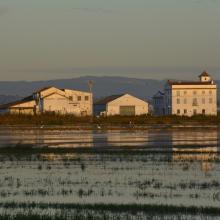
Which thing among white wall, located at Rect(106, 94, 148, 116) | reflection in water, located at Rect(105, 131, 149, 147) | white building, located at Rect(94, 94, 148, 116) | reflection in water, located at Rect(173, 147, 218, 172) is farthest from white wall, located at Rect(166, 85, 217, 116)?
reflection in water, located at Rect(173, 147, 218, 172)

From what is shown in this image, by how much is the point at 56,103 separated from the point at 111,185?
9665cm

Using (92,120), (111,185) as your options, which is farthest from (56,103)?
(111,185)

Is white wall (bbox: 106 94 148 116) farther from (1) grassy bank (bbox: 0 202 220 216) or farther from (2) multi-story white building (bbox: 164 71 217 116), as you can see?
(1) grassy bank (bbox: 0 202 220 216)

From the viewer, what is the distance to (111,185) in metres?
22.2

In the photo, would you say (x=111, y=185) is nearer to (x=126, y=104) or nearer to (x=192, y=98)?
(x=126, y=104)

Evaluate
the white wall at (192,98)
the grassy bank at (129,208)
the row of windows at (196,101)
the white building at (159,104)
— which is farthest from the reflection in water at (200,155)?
the white building at (159,104)

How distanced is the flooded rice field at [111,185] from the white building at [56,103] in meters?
81.9

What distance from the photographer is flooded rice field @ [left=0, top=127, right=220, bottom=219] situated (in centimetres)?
1728

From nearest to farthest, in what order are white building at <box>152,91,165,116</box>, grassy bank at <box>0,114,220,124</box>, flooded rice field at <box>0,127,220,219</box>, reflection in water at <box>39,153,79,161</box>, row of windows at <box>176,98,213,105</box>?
1. flooded rice field at <box>0,127,220,219</box>
2. reflection in water at <box>39,153,79,161</box>
3. grassy bank at <box>0,114,220,124</box>
4. row of windows at <box>176,98,213,105</box>
5. white building at <box>152,91,165,116</box>

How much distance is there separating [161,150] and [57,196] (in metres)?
18.8

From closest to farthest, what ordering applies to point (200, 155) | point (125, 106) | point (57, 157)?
point (57, 157) < point (200, 155) < point (125, 106)

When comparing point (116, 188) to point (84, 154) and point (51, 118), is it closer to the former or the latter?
point (84, 154)

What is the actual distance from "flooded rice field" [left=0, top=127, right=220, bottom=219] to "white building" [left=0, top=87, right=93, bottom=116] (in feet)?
269

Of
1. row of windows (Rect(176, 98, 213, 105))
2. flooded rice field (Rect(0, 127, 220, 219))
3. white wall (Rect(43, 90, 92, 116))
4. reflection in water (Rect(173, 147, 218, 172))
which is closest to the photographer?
flooded rice field (Rect(0, 127, 220, 219))
